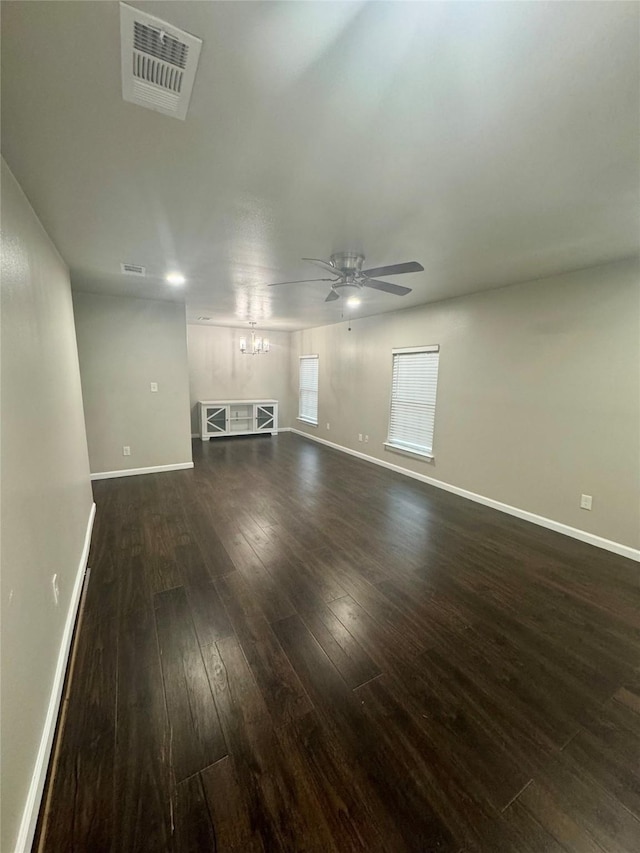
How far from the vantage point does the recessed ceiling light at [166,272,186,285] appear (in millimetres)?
3248

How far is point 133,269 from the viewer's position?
10.2 feet

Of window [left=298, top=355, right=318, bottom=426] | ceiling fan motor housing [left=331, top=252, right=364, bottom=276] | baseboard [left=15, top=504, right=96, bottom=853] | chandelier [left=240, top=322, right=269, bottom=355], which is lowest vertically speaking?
baseboard [left=15, top=504, right=96, bottom=853]

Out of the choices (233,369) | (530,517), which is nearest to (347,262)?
(530,517)

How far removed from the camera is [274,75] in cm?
105

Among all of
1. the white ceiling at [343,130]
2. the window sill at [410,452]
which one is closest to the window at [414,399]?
the window sill at [410,452]

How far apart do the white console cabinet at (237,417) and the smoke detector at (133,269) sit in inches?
143

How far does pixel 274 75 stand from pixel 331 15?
10.2 inches

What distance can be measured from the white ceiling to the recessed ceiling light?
0.72m

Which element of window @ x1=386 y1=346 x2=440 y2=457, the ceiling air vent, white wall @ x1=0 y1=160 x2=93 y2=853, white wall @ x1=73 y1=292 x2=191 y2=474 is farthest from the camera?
window @ x1=386 y1=346 x2=440 y2=457

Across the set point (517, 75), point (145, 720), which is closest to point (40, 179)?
point (517, 75)

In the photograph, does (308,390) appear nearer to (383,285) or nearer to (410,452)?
(410,452)

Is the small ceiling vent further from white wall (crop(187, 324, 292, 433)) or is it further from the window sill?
the window sill

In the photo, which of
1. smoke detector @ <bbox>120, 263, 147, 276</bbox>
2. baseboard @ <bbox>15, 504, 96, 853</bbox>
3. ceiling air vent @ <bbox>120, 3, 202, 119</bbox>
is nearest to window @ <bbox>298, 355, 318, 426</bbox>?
smoke detector @ <bbox>120, 263, 147, 276</bbox>

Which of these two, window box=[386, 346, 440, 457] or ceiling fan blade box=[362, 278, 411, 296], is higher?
ceiling fan blade box=[362, 278, 411, 296]
